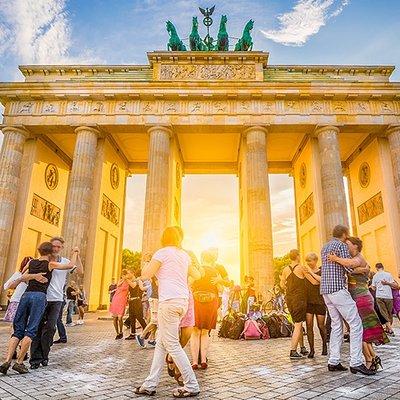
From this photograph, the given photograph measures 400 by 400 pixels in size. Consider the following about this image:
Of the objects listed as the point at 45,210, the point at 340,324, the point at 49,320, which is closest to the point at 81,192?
the point at 45,210

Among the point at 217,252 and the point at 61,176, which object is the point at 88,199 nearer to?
the point at 61,176

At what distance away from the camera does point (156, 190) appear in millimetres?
19719

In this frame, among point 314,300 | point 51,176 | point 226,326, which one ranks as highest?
point 51,176

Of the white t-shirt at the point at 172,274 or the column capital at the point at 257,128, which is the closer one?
A: the white t-shirt at the point at 172,274

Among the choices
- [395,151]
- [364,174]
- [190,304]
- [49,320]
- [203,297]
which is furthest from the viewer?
[364,174]

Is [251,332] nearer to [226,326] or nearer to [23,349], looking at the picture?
[226,326]

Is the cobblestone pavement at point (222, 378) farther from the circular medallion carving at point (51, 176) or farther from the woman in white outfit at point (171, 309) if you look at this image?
the circular medallion carving at point (51, 176)

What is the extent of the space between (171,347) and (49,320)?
2896mm

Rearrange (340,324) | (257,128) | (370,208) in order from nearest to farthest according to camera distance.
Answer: (340,324) < (257,128) < (370,208)

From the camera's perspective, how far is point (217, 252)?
18.8ft

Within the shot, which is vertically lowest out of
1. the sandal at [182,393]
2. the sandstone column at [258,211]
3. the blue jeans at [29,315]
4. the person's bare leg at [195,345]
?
the sandal at [182,393]

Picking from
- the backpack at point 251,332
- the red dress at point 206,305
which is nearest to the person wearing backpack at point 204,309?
the red dress at point 206,305

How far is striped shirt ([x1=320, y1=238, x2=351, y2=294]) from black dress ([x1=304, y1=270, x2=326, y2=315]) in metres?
1.46

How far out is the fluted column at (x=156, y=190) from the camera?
18.9m
